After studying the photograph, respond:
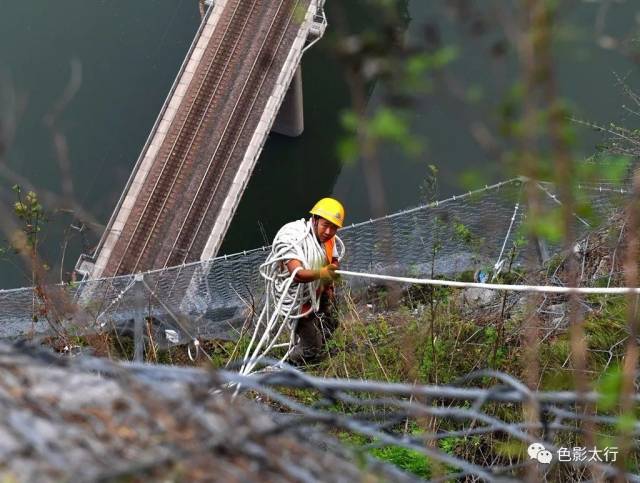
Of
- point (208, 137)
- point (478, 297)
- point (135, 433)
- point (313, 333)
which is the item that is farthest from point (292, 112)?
point (135, 433)

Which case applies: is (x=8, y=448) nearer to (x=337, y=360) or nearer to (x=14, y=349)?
(x=14, y=349)

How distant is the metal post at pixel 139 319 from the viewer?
657cm

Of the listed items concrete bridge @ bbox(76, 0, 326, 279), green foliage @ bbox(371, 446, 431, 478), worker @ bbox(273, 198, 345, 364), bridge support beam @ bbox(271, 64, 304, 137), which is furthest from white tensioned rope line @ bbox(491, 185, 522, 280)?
bridge support beam @ bbox(271, 64, 304, 137)

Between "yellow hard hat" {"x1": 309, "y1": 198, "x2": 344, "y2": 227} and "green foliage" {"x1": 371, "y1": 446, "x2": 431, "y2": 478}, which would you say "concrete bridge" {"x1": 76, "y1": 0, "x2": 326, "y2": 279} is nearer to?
"yellow hard hat" {"x1": 309, "y1": 198, "x2": 344, "y2": 227}

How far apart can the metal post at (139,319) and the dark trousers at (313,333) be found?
4.40ft

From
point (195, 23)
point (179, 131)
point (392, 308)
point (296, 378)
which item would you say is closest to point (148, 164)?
point (179, 131)

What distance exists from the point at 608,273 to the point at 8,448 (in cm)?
491

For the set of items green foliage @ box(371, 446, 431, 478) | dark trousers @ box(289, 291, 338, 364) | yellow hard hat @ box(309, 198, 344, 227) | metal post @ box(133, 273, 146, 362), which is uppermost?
yellow hard hat @ box(309, 198, 344, 227)

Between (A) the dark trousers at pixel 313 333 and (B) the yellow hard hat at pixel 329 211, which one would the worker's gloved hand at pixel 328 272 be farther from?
(A) the dark trousers at pixel 313 333

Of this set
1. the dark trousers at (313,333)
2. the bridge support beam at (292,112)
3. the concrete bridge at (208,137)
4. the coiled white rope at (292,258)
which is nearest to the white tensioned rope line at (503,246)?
the dark trousers at (313,333)

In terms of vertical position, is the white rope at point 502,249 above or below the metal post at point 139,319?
above

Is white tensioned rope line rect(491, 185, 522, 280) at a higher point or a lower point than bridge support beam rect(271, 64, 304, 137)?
lower

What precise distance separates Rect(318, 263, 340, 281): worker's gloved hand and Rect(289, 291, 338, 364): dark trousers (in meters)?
0.49

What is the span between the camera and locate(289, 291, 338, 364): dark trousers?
5898 millimetres
